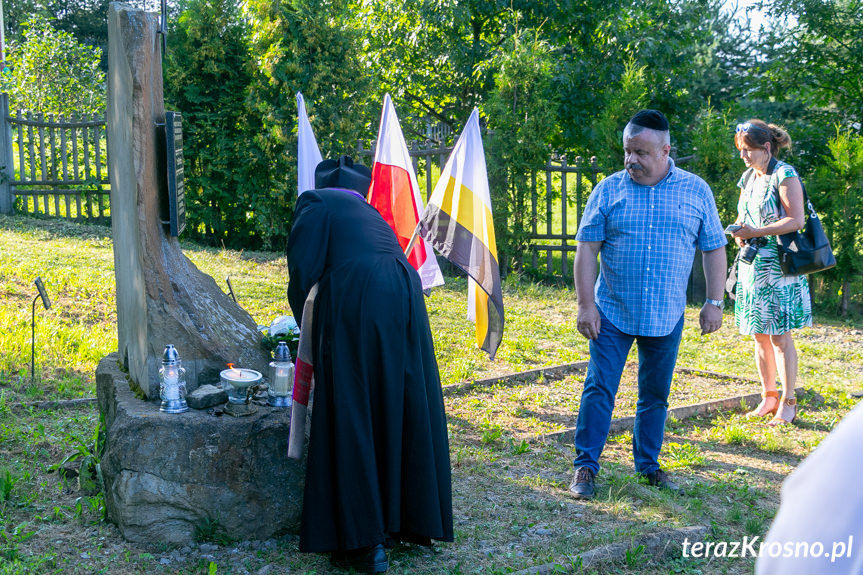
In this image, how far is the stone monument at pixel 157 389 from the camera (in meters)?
3.76

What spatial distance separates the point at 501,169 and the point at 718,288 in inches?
262

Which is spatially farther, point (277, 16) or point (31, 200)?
point (31, 200)

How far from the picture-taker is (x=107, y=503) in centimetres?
398

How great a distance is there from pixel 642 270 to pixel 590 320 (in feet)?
1.23

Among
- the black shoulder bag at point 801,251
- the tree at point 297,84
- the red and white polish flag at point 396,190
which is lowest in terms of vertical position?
the black shoulder bag at point 801,251

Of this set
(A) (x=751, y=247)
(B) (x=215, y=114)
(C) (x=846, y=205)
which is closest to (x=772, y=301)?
(A) (x=751, y=247)

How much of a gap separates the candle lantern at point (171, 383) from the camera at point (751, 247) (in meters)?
3.88

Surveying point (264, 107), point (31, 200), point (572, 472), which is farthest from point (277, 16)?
point (572, 472)

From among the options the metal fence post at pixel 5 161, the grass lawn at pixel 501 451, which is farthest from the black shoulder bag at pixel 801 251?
the metal fence post at pixel 5 161

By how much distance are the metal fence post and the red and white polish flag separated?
8957 mm

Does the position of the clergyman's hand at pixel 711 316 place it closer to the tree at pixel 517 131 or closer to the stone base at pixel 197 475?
the stone base at pixel 197 475

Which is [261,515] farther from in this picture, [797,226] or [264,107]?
[264,107]

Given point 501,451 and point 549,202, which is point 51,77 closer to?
point 549,202

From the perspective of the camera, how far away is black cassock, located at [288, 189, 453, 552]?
3467mm
